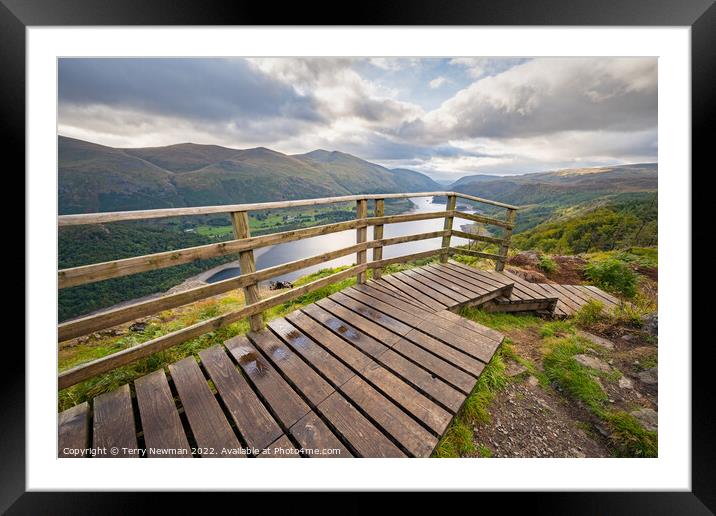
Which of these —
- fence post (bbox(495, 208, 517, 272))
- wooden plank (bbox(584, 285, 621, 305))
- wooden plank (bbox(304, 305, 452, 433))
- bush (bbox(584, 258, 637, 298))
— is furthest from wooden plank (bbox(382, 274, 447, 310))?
bush (bbox(584, 258, 637, 298))

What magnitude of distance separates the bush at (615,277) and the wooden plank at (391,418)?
20.9 feet

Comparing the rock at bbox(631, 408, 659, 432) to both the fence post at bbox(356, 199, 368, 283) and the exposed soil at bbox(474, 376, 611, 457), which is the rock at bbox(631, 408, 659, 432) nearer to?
the exposed soil at bbox(474, 376, 611, 457)

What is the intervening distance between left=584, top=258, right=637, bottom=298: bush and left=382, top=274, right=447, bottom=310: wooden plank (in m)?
4.93

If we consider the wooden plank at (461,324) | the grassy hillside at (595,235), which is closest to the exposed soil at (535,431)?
the wooden plank at (461,324)

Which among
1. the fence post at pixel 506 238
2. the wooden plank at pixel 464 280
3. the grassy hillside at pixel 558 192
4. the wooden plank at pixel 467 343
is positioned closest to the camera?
the wooden plank at pixel 467 343

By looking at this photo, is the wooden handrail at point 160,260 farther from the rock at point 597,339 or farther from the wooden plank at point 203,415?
the rock at point 597,339

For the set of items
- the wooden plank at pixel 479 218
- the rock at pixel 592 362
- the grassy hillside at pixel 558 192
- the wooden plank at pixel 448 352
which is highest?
the grassy hillside at pixel 558 192

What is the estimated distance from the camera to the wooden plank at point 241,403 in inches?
54.8

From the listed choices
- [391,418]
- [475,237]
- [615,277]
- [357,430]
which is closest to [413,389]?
[391,418]

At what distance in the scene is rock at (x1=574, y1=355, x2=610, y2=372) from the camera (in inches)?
94.8

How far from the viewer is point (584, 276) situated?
22.2ft

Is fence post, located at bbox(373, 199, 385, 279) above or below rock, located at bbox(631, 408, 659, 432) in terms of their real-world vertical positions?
above
